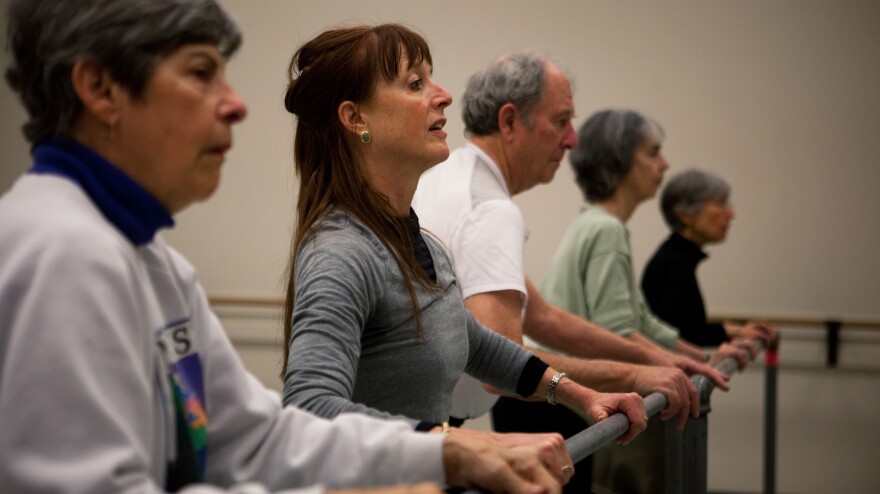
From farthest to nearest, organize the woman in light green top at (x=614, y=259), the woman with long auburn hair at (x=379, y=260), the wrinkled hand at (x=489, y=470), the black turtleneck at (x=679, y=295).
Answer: the black turtleneck at (x=679, y=295) → the woman in light green top at (x=614, y=259) → the woman with long auburn hair at (x=379, y=260) → the wrinkled hand at (x=489, y=470)

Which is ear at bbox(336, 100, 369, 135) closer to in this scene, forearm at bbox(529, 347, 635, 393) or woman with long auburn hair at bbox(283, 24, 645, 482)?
woman with long auburn hair at bbox(283, 24, 645, 482)

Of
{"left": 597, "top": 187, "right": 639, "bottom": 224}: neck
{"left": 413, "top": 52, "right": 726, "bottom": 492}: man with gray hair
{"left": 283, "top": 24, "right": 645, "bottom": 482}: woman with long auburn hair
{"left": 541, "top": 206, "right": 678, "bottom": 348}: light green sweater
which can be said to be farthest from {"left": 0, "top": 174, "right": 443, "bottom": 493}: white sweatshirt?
{"left": 597, "top": 187, "right": 639, "bottom": 224}: neck

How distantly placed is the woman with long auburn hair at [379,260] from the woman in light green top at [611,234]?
116 centimetres

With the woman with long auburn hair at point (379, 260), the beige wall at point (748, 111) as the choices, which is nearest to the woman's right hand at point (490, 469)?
the woman with long auburn hair at point (379, 260)

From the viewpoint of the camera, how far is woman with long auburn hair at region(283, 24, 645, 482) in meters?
1.34

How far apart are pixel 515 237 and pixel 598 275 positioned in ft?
2.97

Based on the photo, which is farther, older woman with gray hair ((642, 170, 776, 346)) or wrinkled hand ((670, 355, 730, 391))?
older woman with gray hair ((642, 170, 776, 346))

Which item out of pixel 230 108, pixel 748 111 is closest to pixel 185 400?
pixel 230 108

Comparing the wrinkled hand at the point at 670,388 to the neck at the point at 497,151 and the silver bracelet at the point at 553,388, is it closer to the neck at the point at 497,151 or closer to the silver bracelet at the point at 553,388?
the silver bracelet at the point at 553,388

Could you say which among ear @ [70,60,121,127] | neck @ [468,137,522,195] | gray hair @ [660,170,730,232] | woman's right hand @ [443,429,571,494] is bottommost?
gray hair @ [660,170,730,232]

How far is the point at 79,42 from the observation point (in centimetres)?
92

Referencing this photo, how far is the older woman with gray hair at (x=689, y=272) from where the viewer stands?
13.2 ft

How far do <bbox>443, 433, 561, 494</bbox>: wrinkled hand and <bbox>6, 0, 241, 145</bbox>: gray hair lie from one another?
0.50 metres

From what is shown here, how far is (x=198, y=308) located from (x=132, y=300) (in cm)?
19
